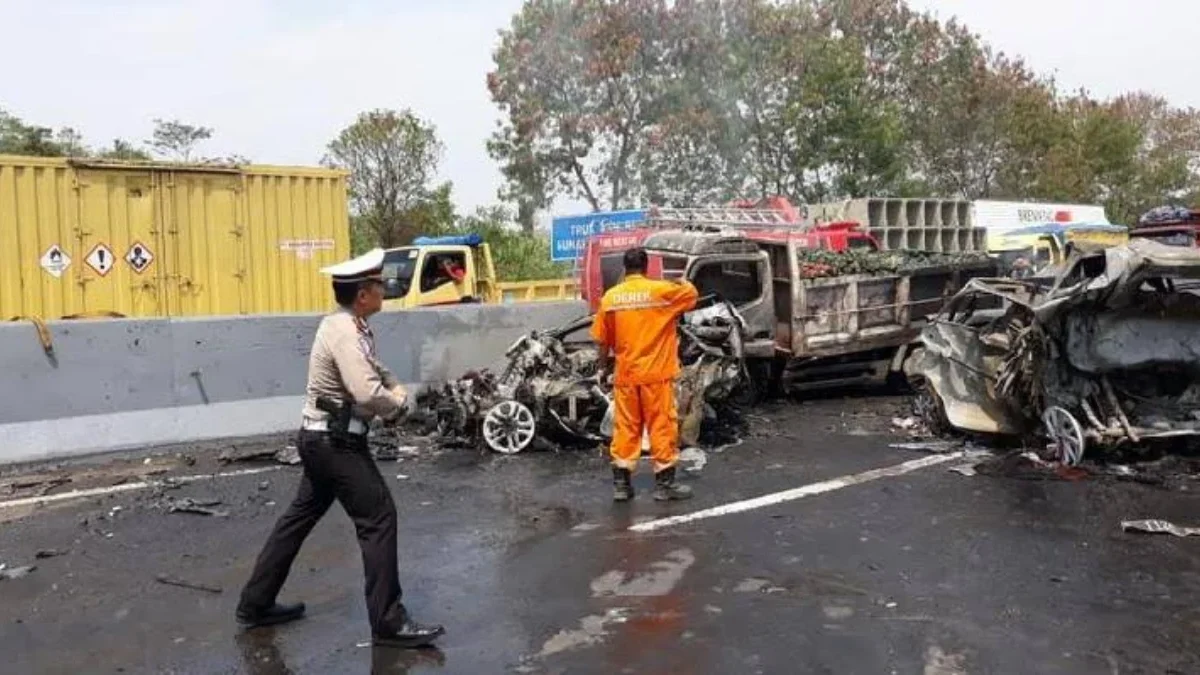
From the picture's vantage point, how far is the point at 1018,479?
7.96 metres

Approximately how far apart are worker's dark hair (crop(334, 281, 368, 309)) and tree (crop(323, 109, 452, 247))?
25.3m

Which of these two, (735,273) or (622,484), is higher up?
(735,273)

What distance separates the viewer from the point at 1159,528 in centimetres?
640

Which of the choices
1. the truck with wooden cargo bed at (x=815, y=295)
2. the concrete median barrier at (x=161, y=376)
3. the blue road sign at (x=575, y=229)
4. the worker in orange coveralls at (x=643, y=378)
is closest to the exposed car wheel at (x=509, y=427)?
the worker in orange coveralls at (x=643, y=378)

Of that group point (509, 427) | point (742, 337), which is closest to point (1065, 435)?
point (742, 337)

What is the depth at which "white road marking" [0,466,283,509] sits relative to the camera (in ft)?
Answer: 25.5

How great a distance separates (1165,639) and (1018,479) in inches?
136

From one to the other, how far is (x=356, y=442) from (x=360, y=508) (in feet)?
0.98

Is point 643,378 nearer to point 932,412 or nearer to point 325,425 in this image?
point 325,425

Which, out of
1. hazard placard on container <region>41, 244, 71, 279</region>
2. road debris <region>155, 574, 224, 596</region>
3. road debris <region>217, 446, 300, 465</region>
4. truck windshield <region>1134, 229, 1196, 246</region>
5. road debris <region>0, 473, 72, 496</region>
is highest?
truck windshield <region>1134, 229, 1196, 246</region>

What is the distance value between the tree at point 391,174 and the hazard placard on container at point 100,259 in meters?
17.9

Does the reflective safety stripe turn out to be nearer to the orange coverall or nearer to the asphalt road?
the asphalt road

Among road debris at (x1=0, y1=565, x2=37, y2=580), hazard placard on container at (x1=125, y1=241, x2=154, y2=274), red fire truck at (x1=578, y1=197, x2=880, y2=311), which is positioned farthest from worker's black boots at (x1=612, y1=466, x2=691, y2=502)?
hazard placard on container at (x1=125, y1=241, x2=154, y2=274)

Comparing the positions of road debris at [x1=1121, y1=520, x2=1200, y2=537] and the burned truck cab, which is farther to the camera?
the burned truck cab
